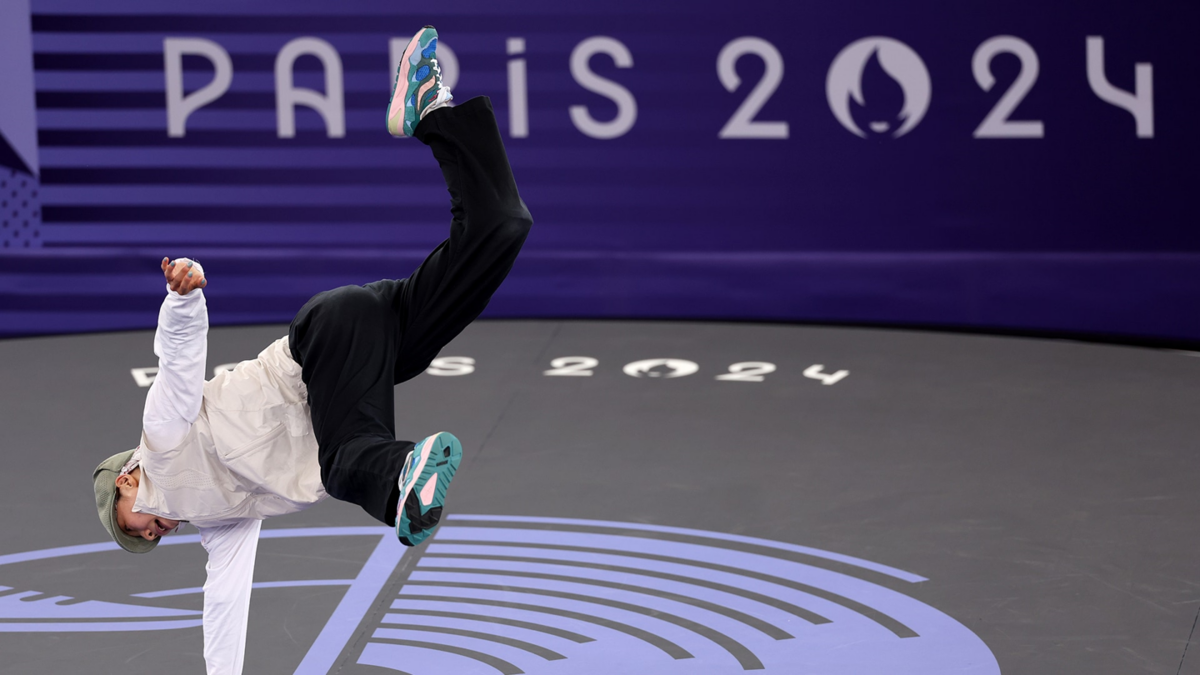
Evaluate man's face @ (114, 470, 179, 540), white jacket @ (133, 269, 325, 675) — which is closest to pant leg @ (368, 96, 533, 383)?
white jacket @ (133, 269, 325, 675)

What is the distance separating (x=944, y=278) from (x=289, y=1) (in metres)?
4.25

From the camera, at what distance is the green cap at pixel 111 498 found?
3.28 meters

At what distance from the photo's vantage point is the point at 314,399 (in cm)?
330

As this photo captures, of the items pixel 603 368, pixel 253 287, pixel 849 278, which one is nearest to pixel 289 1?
pixel 253 287

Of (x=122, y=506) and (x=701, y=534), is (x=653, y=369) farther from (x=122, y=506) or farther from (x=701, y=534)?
(x=122, y=506)

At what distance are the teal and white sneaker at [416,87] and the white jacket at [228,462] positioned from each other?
639 millimetres

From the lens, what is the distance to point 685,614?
160 inches

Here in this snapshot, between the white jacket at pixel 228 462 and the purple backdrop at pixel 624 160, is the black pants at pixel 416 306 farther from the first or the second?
the purple backdrop at pixel 624 160

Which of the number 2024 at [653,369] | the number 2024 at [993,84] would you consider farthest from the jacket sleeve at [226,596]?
the number 2024 at [993,84]

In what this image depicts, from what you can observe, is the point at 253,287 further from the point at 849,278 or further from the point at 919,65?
the point at 919,65

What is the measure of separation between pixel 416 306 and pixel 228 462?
1.92 ft

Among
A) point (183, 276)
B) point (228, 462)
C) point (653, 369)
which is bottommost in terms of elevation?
point (653, 369)

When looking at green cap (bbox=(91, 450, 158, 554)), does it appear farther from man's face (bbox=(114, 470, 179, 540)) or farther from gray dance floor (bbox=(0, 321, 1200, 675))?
gray dance floor (bbox=(0, 321, 1200, 675))

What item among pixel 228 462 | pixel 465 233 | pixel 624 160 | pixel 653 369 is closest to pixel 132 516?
pixel 228 462
